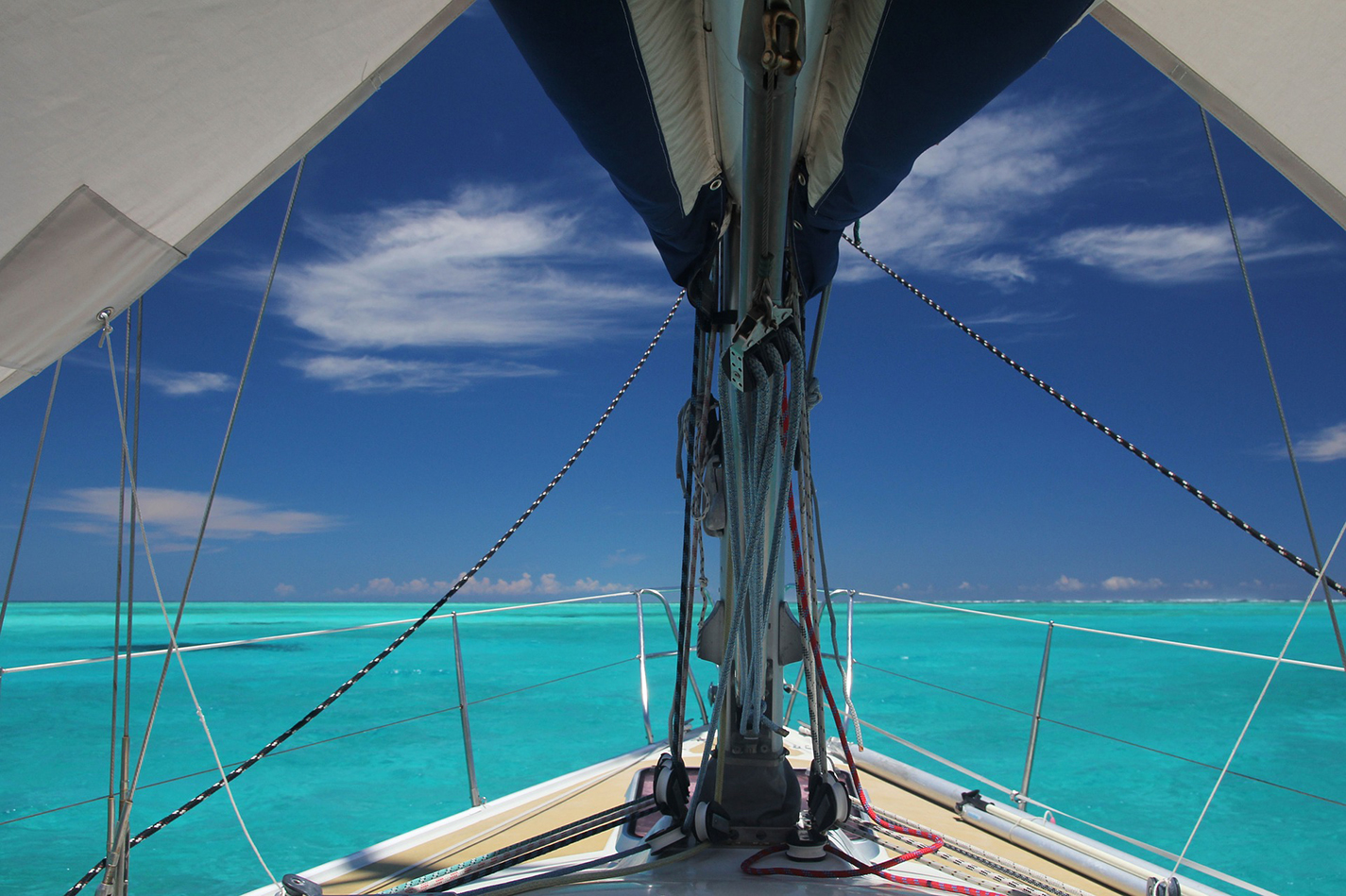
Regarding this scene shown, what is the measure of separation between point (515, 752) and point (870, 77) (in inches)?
284

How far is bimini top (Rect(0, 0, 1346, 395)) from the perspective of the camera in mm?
856

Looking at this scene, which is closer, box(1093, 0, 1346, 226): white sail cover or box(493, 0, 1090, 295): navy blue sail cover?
box(493, 0, 1090, 295): navy blue sail cover

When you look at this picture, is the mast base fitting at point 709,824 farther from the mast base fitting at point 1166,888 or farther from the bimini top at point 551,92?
the bimini top at point 551,92

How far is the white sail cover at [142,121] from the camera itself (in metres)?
0.83

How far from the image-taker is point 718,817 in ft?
4.63

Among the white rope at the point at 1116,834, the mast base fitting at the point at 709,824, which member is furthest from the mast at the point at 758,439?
the white rope at the point at 1116,834

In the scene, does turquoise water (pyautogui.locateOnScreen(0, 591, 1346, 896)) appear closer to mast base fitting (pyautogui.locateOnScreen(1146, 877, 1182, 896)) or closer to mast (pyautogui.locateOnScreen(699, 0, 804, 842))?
mast base fitting (pyautogui.locateOnScreen(1146, 877, 1182, 896))

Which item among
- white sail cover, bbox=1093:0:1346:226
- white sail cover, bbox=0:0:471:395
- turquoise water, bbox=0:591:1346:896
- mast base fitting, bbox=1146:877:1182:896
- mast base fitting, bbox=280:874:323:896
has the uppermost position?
white sail cover, bbox=1093:0:1346:226

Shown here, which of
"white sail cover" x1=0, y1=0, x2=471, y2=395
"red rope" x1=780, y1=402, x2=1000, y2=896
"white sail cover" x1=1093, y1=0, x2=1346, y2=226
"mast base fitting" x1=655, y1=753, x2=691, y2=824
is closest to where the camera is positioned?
"white sail cover" x1=0, y1=0, x2=471, y2=395

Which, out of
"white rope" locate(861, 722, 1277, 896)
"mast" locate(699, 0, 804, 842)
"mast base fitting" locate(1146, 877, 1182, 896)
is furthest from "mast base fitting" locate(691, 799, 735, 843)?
"mast base fitting" locate(1146, 877, 1182, 896)

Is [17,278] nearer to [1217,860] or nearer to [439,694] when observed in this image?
[1217,860]

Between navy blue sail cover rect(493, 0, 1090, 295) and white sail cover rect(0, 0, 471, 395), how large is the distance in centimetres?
36

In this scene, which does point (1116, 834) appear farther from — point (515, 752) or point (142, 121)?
point (515, 752)

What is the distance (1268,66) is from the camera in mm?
1126
